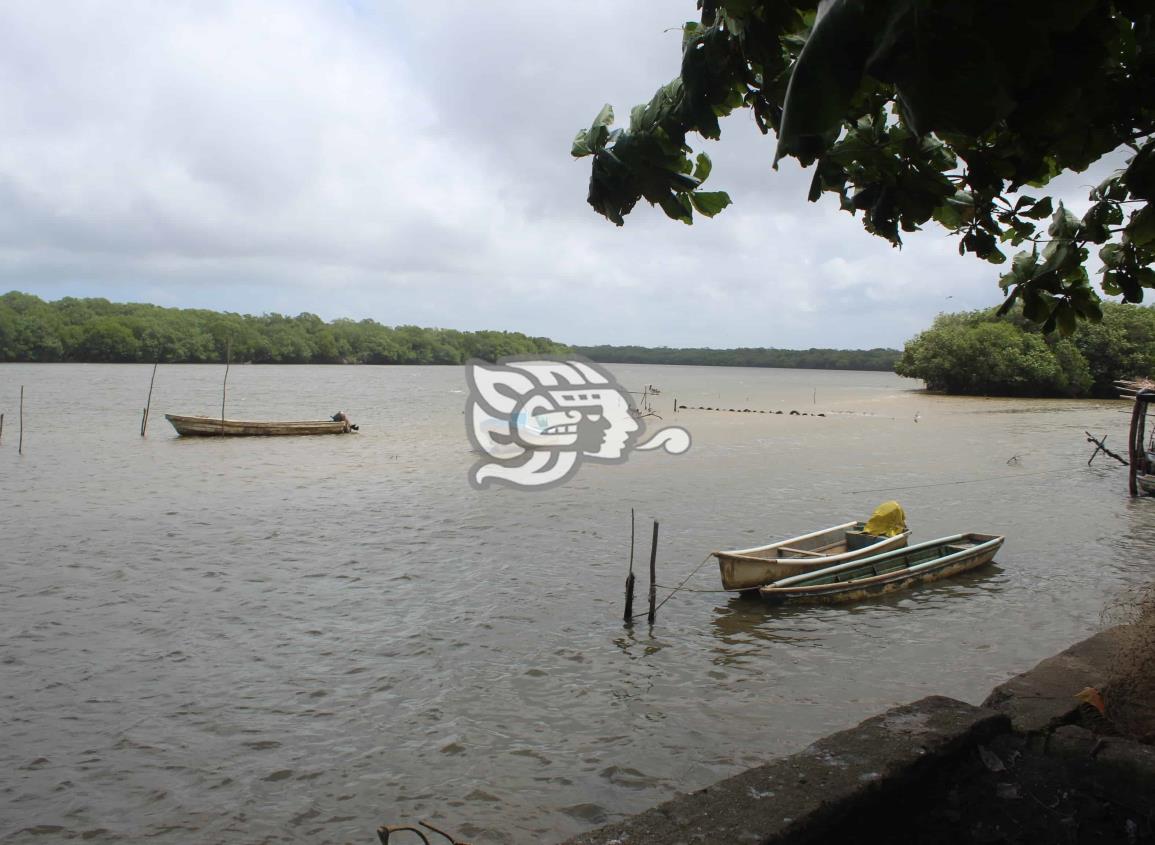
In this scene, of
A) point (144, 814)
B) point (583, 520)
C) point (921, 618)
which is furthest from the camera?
point (583, 520)

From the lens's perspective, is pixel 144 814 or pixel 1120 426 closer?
pixel 144 814

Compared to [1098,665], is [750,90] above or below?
above

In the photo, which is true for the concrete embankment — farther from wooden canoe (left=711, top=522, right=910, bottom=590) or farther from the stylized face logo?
the stylized face logo

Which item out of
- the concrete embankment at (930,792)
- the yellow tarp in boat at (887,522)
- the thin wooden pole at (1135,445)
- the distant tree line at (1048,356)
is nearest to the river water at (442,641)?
the thin wooden pole at (1135,445)

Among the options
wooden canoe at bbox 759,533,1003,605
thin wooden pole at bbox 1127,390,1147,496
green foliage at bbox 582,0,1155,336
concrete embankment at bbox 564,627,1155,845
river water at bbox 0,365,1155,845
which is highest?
green foliage at bbox 582,0,1155,336

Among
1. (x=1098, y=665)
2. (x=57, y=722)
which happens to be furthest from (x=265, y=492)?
(x=1098, y=665)

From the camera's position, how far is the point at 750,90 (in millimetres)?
4152

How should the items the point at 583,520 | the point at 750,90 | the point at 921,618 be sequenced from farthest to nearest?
the point at 583,520 < the point at 921,618 < the point at 750,90

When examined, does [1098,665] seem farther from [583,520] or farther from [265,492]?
[265,492]

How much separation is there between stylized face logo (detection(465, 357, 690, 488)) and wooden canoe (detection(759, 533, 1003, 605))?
45.3 feet

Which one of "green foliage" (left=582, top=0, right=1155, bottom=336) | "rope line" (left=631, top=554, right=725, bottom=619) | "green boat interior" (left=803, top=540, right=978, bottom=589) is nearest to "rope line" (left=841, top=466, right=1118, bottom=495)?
"green boat interior" (left=803, top=540, right=978, bottom=589)

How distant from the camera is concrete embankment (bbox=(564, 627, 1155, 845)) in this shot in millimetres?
3834

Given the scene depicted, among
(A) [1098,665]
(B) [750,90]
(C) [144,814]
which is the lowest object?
(C) [144,814]

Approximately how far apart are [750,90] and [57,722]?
27.9 feet
